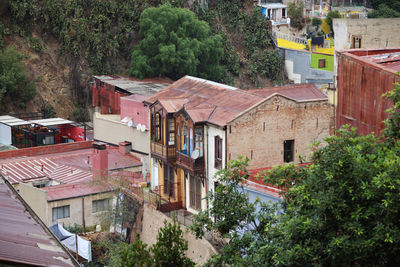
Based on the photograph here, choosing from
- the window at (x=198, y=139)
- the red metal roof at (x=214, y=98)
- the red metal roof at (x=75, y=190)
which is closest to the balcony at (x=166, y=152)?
the window at (x=198, y=139)

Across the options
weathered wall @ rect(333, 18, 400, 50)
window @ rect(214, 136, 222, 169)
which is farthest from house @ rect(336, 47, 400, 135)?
window @ rect(214, 136, 222, 169)

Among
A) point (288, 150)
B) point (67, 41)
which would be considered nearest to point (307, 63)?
point (67, 41)

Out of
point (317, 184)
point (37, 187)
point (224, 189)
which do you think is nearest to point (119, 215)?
point (37, 187)

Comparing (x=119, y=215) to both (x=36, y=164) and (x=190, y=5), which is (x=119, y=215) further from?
(x=190, y=5)

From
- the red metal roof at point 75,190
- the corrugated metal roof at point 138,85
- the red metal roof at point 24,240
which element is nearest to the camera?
the red metal roof at point 24,240

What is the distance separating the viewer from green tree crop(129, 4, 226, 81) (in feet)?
202

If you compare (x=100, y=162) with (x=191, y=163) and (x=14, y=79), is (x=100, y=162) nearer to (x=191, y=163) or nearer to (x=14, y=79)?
(x=191, y=163)

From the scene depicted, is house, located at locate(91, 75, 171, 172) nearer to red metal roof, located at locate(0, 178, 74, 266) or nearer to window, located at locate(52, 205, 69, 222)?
window, located at locate(52, 205, 69, 222)

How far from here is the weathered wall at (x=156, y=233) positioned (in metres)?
29.4

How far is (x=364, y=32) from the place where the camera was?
33.4 m

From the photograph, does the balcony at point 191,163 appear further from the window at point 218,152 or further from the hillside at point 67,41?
the hillside at point 67,41

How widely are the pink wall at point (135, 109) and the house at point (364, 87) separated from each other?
2036 centimetres

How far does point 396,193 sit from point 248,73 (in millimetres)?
56463

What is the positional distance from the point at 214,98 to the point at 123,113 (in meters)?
13.5
